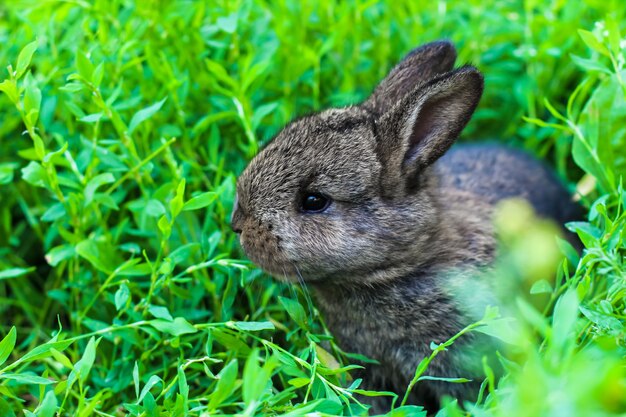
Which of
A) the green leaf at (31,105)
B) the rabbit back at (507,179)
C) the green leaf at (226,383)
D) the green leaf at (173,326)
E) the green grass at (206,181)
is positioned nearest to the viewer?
the green leaf at (226,383)

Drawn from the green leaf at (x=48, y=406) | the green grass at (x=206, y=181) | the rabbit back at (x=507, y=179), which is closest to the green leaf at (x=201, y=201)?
the green grass at (x=206, y=181)

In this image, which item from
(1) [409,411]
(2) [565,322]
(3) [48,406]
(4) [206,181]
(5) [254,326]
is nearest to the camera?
(2) [565,322]

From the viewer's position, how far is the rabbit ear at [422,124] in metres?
3.00

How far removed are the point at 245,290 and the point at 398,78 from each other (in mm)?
1256

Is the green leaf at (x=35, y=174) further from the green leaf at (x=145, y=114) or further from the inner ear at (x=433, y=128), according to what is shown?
the inner ear at (x=433, y=128)

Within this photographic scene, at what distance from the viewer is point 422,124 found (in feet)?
10.4

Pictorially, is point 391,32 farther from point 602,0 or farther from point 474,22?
point 602,0

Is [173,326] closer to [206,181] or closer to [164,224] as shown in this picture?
[164,224]

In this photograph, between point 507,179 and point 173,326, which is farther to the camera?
point 507,179

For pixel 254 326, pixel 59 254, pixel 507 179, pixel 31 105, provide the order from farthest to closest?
pixel 507 179 < pixel 59 254 < pixel 31 105 < pixel 254 326

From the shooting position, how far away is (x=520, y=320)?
10.0ft

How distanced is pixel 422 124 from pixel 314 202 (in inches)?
23.0

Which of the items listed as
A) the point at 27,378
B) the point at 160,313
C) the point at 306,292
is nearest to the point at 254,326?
the point at 160,313

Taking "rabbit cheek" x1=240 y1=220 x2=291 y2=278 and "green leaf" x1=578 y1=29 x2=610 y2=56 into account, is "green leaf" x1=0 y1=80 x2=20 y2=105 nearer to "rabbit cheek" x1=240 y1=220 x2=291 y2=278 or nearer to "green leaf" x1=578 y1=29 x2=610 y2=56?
"rabbit cheek" x1=240 y1=220 x2=291 y2=278
